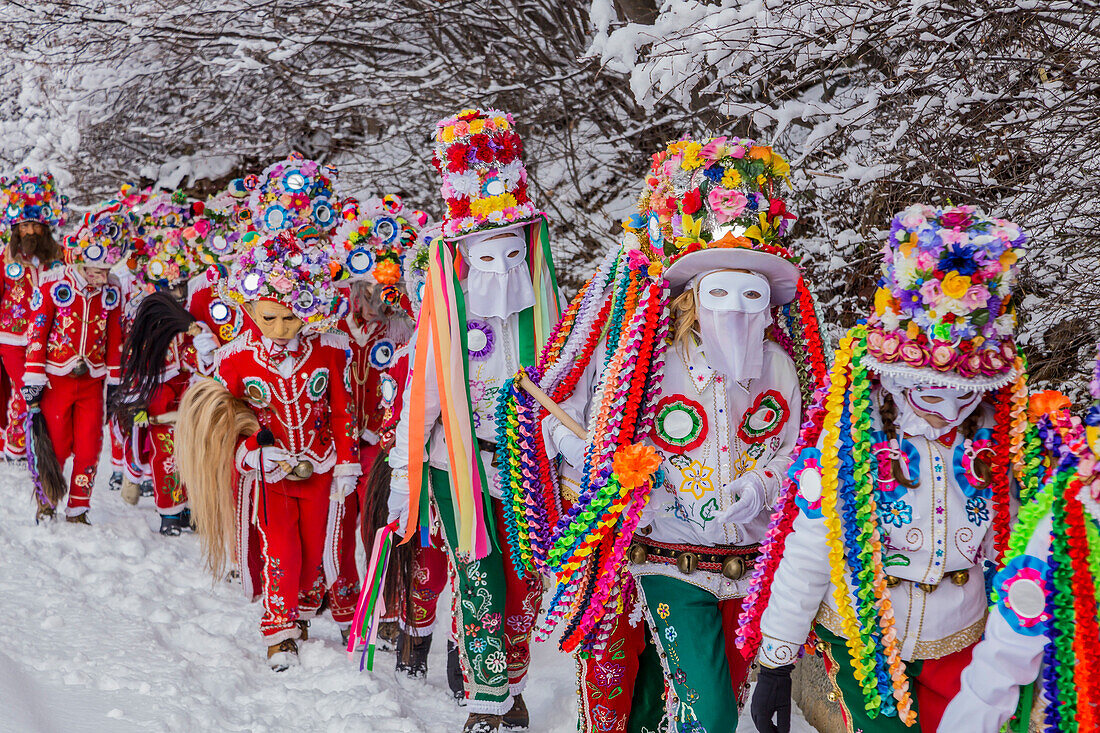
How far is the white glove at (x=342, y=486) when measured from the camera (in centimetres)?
539

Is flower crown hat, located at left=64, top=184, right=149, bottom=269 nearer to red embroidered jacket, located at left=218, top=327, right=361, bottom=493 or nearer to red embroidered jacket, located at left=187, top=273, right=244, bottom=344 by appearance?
red embroidered jacket, located at left=187, top=273, right=244, bottom=344

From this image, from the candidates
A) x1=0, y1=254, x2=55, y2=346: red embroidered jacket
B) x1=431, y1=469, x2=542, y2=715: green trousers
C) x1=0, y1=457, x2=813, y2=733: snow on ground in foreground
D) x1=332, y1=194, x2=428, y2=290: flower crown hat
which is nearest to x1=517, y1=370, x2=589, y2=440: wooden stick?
x1=431, y1=469, x2=542, y2=715: green trousers

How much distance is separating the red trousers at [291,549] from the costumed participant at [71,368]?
2783 millimetres

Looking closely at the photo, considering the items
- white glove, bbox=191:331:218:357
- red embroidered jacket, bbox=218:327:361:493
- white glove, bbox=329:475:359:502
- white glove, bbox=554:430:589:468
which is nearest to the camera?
white glove, bbox=554:430:589:468

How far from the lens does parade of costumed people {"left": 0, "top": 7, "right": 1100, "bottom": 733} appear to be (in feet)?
9.30

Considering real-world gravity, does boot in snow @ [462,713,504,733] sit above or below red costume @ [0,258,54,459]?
below

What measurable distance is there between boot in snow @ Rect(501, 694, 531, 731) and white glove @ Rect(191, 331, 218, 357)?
2781mm

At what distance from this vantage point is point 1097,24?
13.1 feet

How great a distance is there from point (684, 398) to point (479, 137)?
1.65m

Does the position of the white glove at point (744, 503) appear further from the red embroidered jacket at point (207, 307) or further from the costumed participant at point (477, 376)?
the red embroidered jacket at point (207, 307)

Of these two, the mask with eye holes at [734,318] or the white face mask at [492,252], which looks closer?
the mask with eye holes at [734,318]

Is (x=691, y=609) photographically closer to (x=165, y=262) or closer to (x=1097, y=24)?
(x=1097, y=24)

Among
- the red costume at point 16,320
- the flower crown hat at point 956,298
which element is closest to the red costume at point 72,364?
the red costume at point 16,320

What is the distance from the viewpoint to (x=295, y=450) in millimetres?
5238
